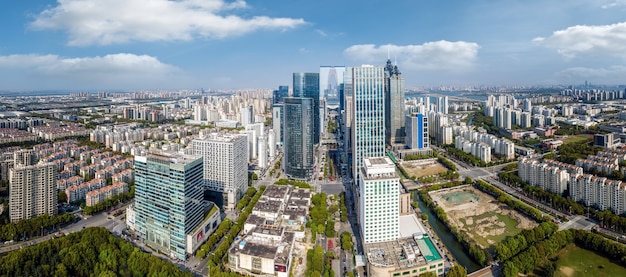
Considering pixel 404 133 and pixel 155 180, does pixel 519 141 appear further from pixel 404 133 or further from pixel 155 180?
pixel 155 180

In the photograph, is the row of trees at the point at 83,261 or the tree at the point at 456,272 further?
the row of trees at the point at 83,261

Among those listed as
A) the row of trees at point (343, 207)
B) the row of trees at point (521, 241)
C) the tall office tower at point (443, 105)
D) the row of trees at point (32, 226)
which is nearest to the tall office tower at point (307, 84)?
the row of trees at point (343, 207)

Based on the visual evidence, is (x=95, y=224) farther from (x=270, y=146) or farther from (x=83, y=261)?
(x=270, y=146)

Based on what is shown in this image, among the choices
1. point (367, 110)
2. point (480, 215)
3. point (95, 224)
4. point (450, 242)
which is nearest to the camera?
point (450, 242)

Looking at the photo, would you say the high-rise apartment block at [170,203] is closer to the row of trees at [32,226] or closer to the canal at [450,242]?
the row of trees at [32,226]

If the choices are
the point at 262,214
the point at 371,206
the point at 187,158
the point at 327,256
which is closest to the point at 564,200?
the point at 371,206

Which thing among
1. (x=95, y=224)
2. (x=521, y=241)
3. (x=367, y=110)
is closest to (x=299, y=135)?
(x=367, y=110)
